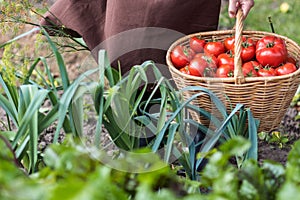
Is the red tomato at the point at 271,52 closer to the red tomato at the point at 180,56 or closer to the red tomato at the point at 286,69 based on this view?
the red tomato at the point at 286,69

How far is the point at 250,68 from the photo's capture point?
7.16 feet

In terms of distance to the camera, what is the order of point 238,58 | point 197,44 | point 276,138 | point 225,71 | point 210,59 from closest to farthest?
point 238,58 → point 225,71 → point 210,59 → point 197,44 → point 276,138

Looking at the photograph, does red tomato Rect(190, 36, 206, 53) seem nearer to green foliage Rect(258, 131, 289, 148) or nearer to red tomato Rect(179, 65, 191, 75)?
red tomato Rect(179, 65, 191, 75)

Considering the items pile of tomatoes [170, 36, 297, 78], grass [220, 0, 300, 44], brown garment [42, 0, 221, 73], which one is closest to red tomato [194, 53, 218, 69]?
pile of tomatoes [170, 36, 297, 78]

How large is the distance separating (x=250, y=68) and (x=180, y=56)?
0.92ft

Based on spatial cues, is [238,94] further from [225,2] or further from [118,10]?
[225,2]

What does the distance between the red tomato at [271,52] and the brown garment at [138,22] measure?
29 cm

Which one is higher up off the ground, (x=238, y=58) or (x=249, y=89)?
(x=238, y=58)

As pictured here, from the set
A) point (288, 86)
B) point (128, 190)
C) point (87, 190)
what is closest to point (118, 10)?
point (288, 86)

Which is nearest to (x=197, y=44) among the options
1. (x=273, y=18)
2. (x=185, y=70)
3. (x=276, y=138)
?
(x=185, y=70)

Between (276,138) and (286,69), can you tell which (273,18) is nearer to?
(276,138)

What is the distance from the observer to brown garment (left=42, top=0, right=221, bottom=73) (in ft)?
7.81

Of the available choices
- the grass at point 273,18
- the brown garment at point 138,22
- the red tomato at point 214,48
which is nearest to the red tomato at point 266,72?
the red tomato at point 214,48

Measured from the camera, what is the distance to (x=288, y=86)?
2076mm
